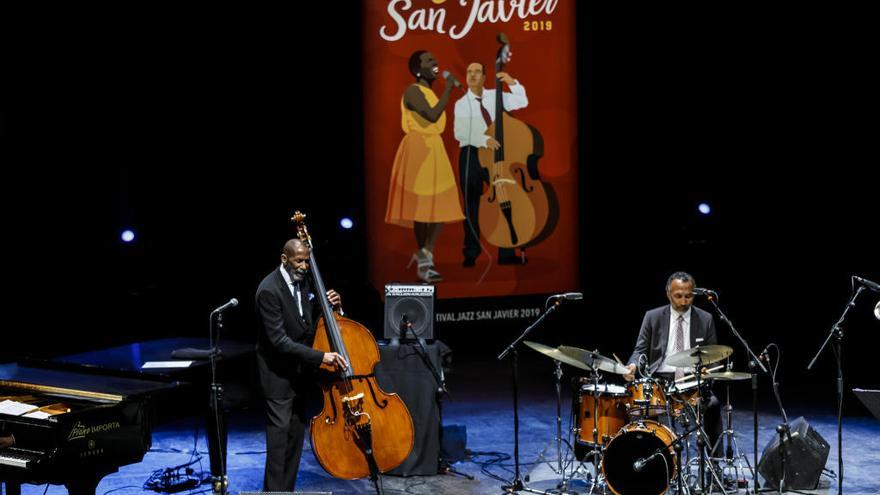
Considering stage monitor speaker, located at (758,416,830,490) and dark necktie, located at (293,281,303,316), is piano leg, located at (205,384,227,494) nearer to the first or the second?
dark necktie, located at (293,281,303,316)

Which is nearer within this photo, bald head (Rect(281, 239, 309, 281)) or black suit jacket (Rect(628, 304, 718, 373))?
bald head (Rect(281, 239, 309, 281))

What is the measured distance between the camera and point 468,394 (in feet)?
32.5

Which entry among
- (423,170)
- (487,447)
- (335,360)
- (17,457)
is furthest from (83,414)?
(423,170)

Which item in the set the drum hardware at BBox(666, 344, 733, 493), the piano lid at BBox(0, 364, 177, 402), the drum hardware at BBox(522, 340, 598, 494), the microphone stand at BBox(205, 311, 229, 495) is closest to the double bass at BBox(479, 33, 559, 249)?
the drum hardware at BBox(522, 340, 598, 494)

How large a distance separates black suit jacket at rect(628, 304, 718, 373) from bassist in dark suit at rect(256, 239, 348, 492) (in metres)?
2.37

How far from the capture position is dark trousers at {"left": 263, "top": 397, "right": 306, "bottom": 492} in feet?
20.0

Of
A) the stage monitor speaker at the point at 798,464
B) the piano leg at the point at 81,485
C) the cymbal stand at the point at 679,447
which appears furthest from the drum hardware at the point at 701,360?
the piano leg at the point at 81,485

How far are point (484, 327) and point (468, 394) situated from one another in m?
1.74

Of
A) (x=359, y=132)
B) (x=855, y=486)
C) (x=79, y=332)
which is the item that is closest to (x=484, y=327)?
(x=359, y=132)

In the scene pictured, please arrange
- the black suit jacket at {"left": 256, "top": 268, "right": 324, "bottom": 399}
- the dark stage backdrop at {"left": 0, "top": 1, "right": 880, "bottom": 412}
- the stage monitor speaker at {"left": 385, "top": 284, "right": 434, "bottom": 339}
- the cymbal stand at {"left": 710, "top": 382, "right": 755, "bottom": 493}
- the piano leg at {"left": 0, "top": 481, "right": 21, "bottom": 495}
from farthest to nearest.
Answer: the dark stage backdrop at {"left": 0, "top": 1, "right": 880, "bottom": 412}, the stage monitor speaker at {"left": 385, "top": 284, "right": 434, "bottom": 339}, the cymbal stand at {"left": 710, "top": 382, "right": 755, "bottom": 493}, the black suit jacket at {"left": 256, "top": 268, "right": 324, "bottom": 399}, the piano leg at {"left": 0, "top": 481, "right": 21, "bottom": 495}

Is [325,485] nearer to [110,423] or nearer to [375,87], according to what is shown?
[110,423]

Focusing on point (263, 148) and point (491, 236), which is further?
point (491, 236)

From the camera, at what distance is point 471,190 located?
10.8 metres

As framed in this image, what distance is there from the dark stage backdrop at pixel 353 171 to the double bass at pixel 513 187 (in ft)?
2.24
